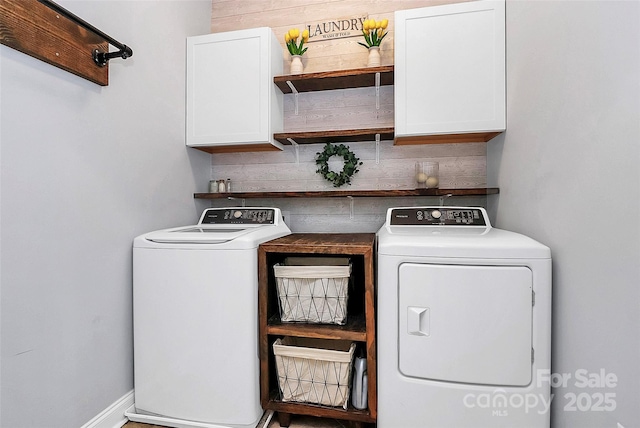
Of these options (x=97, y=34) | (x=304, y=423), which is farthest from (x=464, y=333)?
(x=97, y=34)

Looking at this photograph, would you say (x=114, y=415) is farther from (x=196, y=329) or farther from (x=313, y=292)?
(x=313, y=292)

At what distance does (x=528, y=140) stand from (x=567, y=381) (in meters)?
1.01

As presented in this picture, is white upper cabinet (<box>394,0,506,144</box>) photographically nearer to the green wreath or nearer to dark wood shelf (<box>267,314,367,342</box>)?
the green wreath

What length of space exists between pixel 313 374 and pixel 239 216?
1.09 m

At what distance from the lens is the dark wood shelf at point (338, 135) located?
2.05 meters

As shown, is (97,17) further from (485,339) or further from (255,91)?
(485,339)

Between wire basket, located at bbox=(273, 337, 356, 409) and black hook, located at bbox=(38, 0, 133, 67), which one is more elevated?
black hook, located at bbox=(38, 0, 133, 67)

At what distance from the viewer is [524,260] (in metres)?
1.30

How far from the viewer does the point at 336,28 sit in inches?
92.6

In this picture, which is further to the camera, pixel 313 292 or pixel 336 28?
pixel 336 28

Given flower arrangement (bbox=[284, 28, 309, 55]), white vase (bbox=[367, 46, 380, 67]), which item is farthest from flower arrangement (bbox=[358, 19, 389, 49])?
flower arrangement (bbox=[284, 28, 309, 55])

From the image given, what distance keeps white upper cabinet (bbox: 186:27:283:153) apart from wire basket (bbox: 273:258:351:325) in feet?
3.05

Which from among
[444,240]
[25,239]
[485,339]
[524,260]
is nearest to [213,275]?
[25,239]

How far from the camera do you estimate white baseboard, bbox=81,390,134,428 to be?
1.47 m
